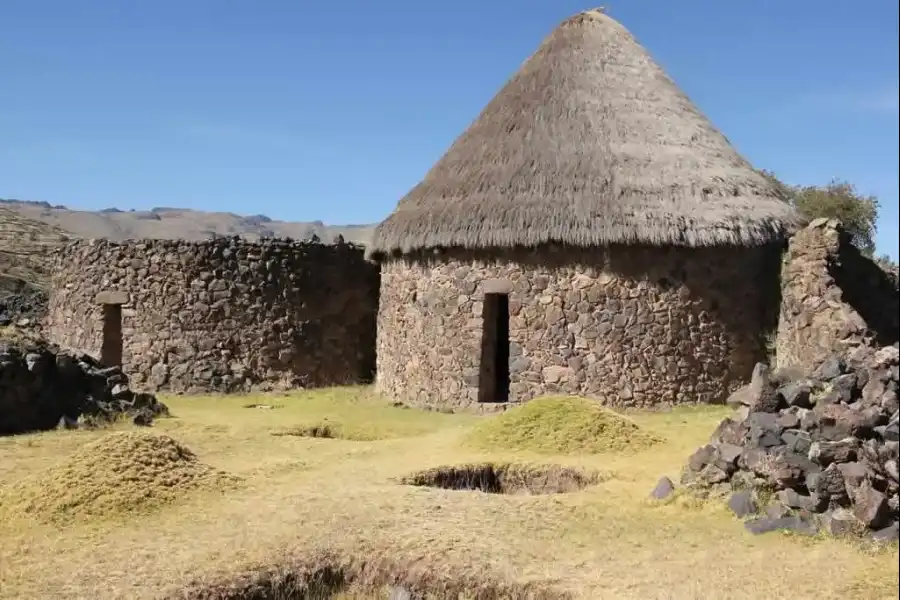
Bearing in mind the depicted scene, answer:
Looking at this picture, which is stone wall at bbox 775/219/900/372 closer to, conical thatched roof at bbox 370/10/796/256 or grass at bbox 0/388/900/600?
conical thatched roof at bbox 370/10/796/256

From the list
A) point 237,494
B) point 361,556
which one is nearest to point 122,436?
point 237,494

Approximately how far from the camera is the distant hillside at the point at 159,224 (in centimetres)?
2158

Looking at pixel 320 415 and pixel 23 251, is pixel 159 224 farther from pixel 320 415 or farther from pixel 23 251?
pixel 320 415

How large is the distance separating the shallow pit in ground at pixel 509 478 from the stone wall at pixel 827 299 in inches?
182

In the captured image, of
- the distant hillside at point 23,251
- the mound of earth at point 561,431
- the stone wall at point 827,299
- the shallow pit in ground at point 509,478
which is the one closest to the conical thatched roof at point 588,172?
the stone wall at point 827,299

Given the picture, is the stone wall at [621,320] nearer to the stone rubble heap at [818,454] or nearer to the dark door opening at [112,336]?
the stone rubble heap at [818,454]

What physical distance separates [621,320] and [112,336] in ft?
31.3

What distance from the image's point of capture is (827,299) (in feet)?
40.2

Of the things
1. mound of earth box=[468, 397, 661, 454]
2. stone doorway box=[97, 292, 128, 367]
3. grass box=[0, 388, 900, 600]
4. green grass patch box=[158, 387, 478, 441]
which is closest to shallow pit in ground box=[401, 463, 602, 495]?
grass box=[0, 388, 900, 600]

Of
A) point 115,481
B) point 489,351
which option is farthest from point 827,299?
point 115,481

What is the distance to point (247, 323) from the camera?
16.2 metres

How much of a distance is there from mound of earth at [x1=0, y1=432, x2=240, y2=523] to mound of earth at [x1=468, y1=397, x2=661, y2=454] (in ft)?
10.5

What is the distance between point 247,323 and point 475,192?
4978mm

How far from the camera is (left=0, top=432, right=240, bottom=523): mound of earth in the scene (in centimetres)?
705
